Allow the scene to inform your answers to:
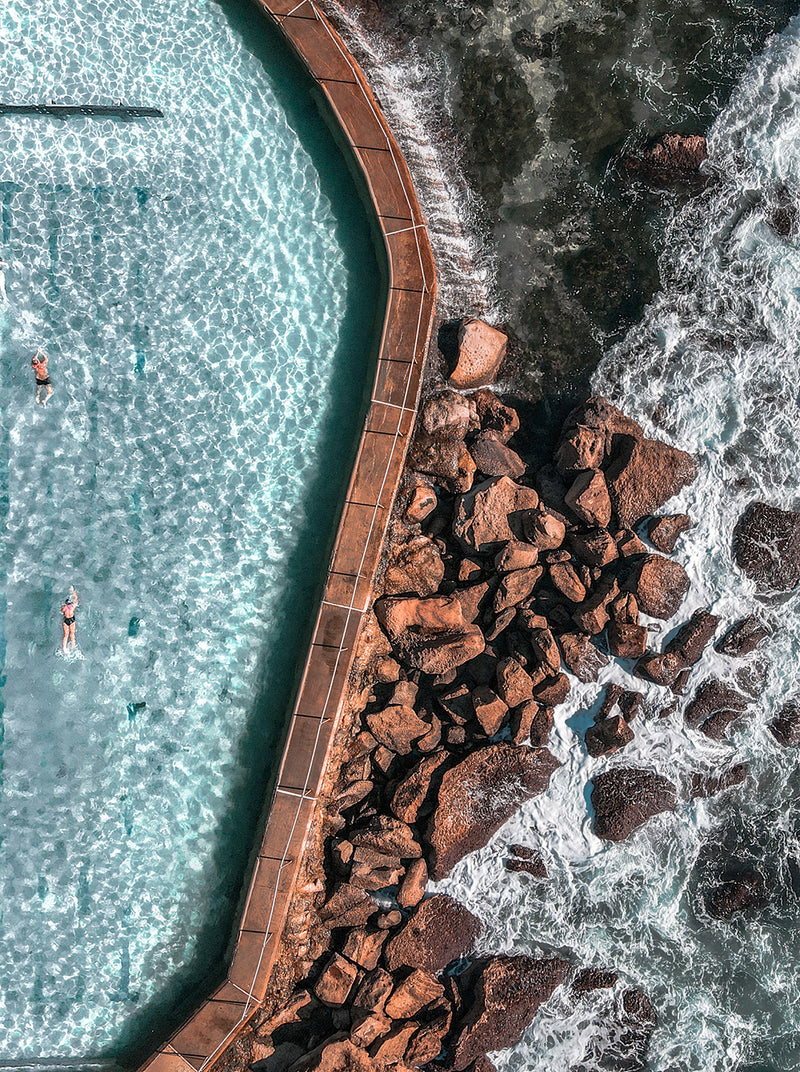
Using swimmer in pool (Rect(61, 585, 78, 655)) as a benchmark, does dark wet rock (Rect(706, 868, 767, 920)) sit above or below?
below

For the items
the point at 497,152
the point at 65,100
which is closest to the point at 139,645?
the point at 65,100

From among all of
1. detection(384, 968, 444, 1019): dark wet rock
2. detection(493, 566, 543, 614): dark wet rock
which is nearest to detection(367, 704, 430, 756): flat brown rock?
detection(493, 566, 543, 614): dark wet rock

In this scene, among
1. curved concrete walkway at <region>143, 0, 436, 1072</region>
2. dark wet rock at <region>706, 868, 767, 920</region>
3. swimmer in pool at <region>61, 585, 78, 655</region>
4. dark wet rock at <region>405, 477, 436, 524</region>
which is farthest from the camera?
dark wet rock at <region>706, 868, 767, 920</region>

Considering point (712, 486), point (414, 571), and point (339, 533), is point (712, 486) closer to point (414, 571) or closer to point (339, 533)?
point (414, 571)

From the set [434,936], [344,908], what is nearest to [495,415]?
[344,908]

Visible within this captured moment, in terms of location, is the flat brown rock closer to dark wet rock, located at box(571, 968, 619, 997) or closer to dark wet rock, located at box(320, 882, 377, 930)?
dark wet rock, located at box(320, 882, 377, 930)


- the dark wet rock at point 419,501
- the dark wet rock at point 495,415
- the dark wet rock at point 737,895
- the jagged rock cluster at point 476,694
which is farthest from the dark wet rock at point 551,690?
the dark wet rock at point 737,895

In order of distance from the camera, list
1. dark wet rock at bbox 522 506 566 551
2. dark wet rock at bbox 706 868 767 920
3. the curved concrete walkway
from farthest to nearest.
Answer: dark wet rock at bbox 706 868 767 920, dark wet rock at bbox 522 506 566 551, the curved concrete walkway
